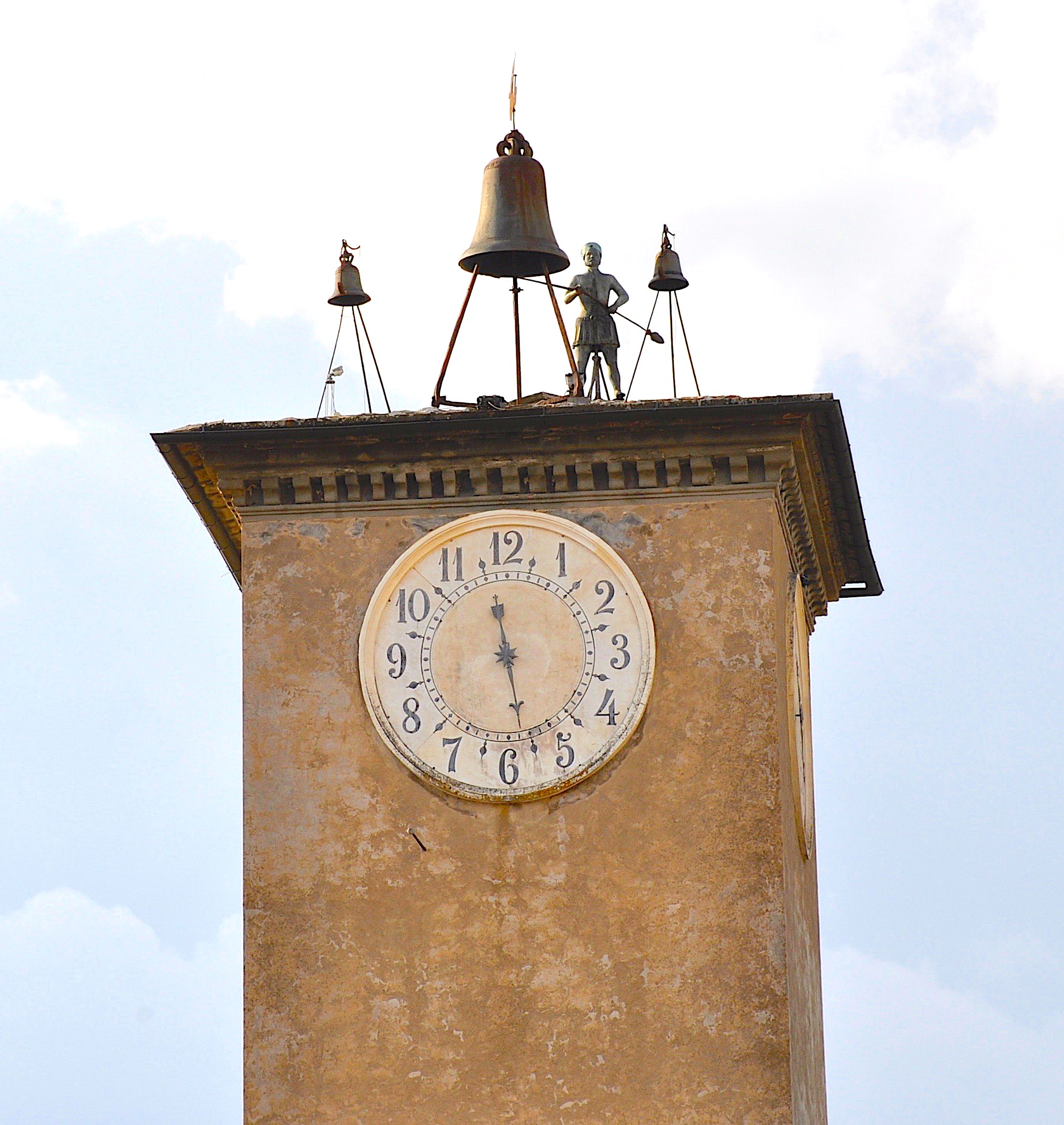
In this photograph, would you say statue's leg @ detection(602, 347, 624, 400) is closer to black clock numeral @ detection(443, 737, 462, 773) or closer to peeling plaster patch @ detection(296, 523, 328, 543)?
peeling plaster patch @ detection(296, 523, 328, 543)

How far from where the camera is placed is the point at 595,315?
2584 centimetres

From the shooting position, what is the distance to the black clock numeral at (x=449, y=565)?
23.4m

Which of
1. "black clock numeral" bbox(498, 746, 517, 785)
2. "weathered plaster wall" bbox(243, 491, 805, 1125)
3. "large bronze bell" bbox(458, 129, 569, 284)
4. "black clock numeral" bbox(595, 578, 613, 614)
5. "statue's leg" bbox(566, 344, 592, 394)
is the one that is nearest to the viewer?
"weathered plaster wall" bbox(243, 491, 805, 1125)

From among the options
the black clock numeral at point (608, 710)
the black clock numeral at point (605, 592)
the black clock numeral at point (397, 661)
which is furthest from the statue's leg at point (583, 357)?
the black clock numeral at point (608, 710)

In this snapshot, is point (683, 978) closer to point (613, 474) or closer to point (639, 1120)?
point (639, 1120)

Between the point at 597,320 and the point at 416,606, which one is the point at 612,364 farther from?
the point at 416,606

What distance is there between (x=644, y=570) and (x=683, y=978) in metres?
2.82

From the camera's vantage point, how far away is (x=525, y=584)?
2333cm

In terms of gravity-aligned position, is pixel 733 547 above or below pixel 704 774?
above

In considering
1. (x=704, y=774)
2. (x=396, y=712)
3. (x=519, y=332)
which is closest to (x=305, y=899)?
(x=396, y=712)

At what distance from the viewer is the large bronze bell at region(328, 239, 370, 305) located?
25.6 m

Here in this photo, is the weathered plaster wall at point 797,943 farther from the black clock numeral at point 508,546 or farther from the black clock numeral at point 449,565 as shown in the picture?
the black clock numeral at point 449,565

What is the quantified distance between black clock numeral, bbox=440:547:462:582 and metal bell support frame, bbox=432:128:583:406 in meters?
1.44

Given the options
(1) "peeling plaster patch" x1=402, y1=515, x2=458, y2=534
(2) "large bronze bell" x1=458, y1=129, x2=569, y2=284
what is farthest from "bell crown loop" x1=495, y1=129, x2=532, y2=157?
(1) "peeling plaster patch" x1=402, y1=515, x2=458, y2=534
